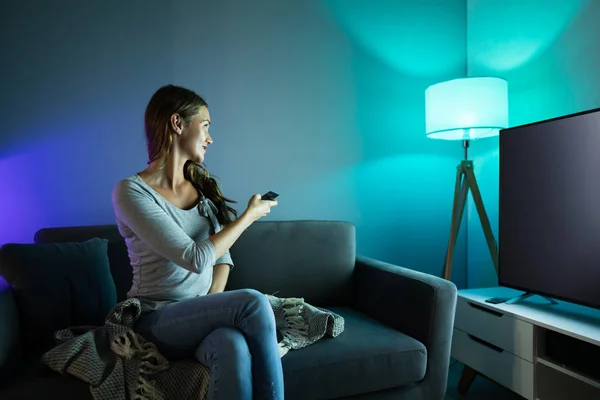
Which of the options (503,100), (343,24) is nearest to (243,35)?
(343,24)

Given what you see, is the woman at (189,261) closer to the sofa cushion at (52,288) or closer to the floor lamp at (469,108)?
the sofa cushion at (52,288)

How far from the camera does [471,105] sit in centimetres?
218

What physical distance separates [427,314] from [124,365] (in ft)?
3.39

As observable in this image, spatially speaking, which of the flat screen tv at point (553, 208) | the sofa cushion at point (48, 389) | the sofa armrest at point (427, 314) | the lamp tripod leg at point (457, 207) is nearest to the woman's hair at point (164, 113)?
the sofa cushion at point (48, 389)

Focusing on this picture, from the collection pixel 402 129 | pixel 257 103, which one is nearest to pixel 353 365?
pixel 257 103

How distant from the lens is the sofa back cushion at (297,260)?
2053 mm

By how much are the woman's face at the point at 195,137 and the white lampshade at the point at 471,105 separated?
3.99 feet

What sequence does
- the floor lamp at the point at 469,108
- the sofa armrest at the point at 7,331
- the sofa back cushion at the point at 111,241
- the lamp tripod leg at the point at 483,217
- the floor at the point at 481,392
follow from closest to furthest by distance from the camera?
1. the sofa armrest at the point at 7,331
2. the sofa back cushion at the point at 111,241
3. the floor at the point at 481,392
4. the floor lamp at the point at 469,108
5. the lamp tripod leg at the point at 483,217

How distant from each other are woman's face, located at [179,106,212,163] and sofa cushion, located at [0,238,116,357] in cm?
55

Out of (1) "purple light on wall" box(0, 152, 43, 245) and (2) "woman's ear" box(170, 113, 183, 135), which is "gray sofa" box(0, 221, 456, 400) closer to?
(1) "purple light on wall" box(0, 152, 43, 245)

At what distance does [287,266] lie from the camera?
2102 mm

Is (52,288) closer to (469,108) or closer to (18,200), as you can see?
(18,200)

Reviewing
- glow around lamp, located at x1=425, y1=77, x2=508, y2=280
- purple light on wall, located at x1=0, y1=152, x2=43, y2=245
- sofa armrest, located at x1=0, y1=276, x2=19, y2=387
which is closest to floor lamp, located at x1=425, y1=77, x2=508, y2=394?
glow around lamp, located at x1=425, y1=77, x2=508, y2=280

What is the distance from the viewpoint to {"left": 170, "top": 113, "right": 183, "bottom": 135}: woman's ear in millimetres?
1530
